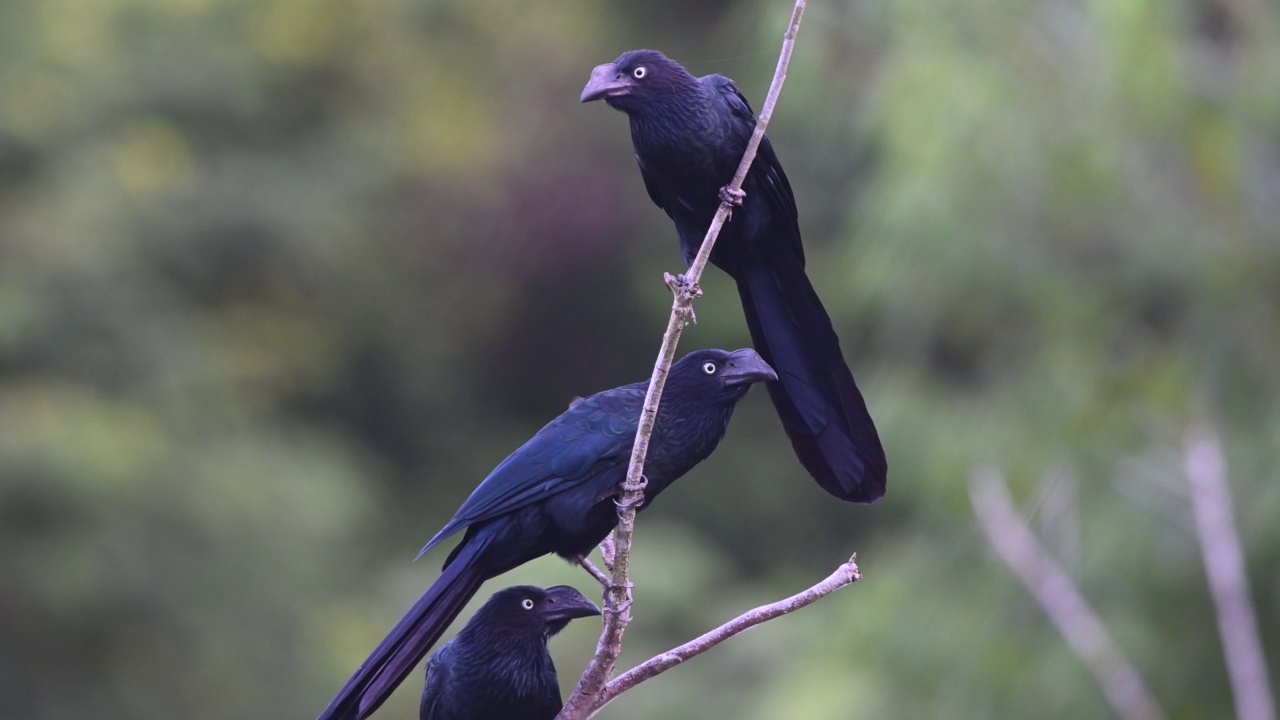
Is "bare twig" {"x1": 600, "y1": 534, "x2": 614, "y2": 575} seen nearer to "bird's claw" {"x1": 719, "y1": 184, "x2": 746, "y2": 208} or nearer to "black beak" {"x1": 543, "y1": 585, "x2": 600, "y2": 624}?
"black beak" {"x1": 543, "y1": 585, "x2": 600, "y2": 624}

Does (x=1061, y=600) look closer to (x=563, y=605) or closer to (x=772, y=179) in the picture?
(x=563, y=605)

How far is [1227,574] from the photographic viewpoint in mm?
6410

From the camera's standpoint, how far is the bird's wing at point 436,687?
343cm

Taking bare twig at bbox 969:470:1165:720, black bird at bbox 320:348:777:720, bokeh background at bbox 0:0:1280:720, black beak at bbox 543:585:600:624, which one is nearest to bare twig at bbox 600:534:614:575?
black beak at bbox 543:585:600:624

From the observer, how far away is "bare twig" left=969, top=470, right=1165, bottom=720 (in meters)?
6.65

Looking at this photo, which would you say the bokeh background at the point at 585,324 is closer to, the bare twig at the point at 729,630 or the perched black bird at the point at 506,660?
the perched black bird at the point at 506,660

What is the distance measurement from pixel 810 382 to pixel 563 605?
0.87m

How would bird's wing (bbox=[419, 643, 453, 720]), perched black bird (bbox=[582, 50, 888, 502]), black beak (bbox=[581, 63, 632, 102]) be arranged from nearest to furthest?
perched black bird (bbox=[582, 50, 888, 502]) → black beak (bbox=[581, 63, 632, 102]) → bird's wing (bbox=[419, 643, 453, 720])

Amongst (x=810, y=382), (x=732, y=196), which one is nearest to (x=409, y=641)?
(x=810, y=382)

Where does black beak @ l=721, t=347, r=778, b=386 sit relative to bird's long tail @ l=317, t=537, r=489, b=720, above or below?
above

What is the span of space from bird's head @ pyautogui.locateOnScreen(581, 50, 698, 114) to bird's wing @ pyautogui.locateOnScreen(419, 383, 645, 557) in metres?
0.68

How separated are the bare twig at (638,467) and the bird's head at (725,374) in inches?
8.9

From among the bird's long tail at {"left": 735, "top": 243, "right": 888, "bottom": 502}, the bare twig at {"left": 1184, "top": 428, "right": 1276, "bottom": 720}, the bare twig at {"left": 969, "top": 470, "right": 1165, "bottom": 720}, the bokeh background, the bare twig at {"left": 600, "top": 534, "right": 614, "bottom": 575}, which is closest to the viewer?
the bird's long tail at {"left": 735, "top": 243, "right": 888, "bottom": 502}

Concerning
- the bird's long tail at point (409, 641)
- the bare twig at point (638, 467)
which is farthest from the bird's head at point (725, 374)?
the bird's long tail at point (409, 641)
